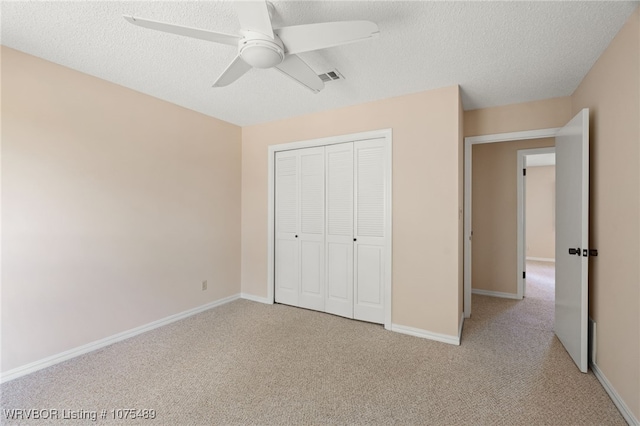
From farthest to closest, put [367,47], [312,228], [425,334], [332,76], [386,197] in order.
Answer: [312,228]
[386,197]
[425,334]
[332,76]
[367,47]

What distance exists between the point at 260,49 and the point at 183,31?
387mm

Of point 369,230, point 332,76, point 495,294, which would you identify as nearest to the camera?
point 332,76

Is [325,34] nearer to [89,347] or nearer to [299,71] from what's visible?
[299,71]

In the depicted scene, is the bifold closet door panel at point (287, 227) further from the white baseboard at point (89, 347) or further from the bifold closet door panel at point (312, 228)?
the white baseboard at point (89, 347)

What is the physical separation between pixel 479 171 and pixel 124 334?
5.00 m

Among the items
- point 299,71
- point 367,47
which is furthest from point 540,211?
point 299,71

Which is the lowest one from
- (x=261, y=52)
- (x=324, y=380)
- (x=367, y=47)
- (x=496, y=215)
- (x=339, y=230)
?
(x=324, y=380)

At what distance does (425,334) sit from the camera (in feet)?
9.32

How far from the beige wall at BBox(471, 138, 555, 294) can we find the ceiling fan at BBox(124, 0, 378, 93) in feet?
12.1

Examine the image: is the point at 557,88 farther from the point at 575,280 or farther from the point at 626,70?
the point at 575,280

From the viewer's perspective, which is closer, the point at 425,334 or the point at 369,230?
the point at 425,334

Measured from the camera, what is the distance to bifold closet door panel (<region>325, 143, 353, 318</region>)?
3334 mm

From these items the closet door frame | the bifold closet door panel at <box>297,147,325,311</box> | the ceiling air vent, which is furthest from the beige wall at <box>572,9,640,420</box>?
the bifold closet door panel at <box>297,147,325,311</box>

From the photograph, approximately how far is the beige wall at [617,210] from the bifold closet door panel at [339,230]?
2.09m
